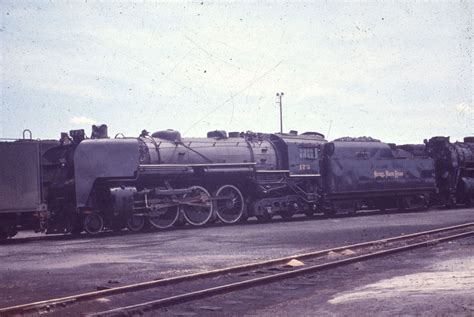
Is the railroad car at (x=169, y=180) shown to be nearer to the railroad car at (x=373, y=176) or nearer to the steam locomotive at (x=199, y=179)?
the steam locomotive at (x=199, y=179)

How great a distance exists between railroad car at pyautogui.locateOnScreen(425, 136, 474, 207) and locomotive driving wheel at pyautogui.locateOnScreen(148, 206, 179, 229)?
13938mm

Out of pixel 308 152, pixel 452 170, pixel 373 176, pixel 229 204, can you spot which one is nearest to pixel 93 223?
pixel 229 204

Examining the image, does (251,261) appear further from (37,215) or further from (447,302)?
(37,215)

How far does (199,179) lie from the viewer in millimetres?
19750

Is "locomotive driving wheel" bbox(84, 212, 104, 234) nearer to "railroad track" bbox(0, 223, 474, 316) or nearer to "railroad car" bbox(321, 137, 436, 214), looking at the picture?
"railroad track" bbox(0, 223, 474, 316)

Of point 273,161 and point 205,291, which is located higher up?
point 273,161

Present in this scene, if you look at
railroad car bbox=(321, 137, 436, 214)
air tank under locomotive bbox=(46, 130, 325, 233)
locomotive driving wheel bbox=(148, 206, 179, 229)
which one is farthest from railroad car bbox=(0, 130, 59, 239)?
railroad car bbox=(321, 137, 436, 214)

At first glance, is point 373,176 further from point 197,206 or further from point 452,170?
point 197,206

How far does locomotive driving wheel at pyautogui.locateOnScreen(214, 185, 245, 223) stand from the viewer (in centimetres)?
1988

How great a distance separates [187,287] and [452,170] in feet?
70.3

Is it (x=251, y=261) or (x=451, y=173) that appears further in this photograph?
(x=451, y=173)

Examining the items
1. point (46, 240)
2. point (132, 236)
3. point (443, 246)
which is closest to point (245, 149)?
point (132, 236)

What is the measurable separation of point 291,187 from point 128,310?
15.8 meters

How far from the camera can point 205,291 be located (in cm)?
748
